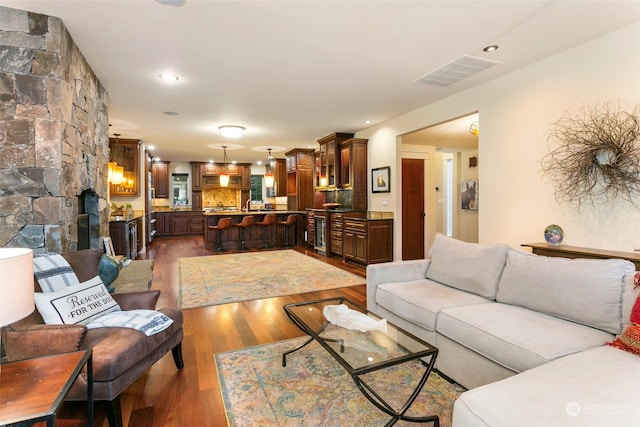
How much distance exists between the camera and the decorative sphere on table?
3.12 meters

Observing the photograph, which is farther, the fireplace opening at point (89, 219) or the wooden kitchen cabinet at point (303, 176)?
the wooden kitchen cabinet at point (303, 176)

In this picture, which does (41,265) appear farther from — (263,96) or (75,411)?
(263,96)

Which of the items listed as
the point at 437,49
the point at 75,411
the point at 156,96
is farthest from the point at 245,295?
the point at 437,49

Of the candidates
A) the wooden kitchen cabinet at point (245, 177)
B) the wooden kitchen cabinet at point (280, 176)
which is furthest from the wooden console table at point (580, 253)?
the wooden kitchen cabinet at point (245, 177)

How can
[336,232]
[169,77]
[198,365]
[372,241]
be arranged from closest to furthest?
[198,365], [169,77], [372,241], [336,232]

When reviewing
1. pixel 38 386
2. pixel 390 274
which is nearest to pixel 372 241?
pixel 390 274

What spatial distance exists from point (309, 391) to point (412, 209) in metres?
5.19

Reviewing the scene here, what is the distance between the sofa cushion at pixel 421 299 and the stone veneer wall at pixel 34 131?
2764mm

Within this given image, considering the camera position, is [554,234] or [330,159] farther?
[330,159]

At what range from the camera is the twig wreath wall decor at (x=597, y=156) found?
2750mm

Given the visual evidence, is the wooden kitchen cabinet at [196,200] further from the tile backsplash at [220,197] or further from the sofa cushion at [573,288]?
the sofa cushion at [573,288]

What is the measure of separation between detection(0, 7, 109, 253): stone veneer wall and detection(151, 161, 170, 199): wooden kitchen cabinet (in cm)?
956

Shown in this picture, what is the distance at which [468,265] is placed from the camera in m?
2.71

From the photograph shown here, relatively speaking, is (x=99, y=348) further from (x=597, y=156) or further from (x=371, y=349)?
(x=597, y=156)
